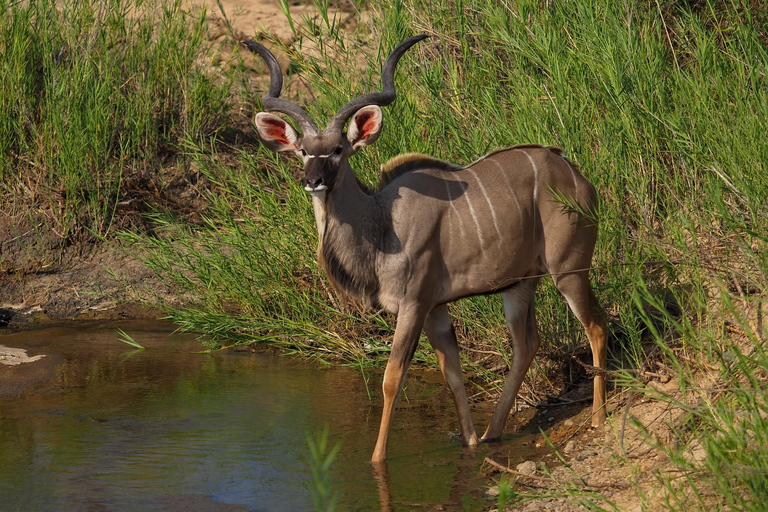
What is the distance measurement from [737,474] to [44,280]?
473 centimetres

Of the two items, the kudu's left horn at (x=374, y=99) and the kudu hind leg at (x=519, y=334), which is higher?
the kudu's left horn at (x=374, y=99)

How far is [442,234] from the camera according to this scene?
4168mm

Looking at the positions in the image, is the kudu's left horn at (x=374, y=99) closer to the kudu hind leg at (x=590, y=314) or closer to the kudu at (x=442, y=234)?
the kudu at (x=442, y=234)

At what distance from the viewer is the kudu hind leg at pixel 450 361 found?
4.25 metres

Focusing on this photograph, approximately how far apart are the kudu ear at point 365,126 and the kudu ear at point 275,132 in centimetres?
22

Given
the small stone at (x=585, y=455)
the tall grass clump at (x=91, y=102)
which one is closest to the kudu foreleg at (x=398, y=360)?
the small stone at (x=585, y=455)

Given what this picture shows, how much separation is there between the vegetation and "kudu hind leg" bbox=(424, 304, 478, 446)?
1.39 ft

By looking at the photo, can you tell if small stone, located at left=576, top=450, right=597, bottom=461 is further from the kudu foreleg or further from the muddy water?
the kudu foreleg

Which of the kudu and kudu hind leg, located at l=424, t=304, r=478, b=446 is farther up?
the kudu

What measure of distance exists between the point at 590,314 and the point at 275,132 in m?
1.52

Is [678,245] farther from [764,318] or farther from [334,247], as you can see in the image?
[334,247]

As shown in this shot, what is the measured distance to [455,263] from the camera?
416cm

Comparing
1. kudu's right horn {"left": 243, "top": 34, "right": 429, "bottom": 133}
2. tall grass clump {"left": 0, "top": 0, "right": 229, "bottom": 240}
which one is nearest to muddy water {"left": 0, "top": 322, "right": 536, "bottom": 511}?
tall grass clump {"left": 0, "top": 0, "right": 229, "bottom": 240}

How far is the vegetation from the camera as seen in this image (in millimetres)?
3979
